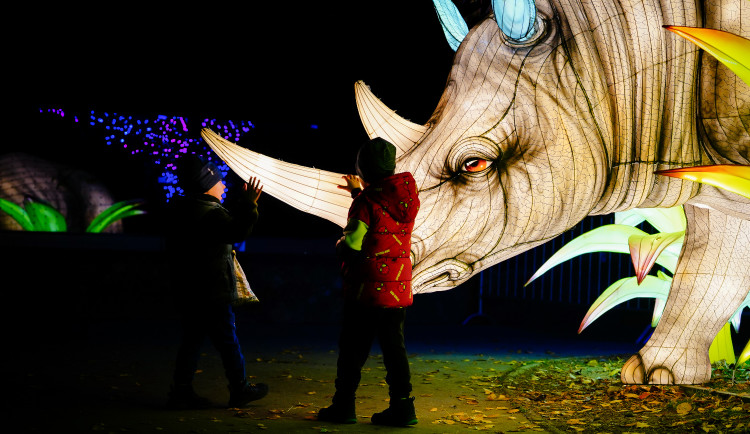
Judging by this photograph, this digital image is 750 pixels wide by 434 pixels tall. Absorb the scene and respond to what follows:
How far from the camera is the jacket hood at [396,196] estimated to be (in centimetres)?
377

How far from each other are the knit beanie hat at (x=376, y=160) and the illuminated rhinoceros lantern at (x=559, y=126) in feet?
0.95

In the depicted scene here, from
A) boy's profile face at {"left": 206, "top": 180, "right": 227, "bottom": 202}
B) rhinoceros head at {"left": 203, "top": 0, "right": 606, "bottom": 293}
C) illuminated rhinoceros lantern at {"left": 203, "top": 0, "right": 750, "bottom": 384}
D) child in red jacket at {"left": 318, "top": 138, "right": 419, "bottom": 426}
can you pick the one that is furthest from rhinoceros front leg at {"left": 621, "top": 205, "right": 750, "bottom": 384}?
boy's profile face at {"left": 206, "top": 180, "right": 227, "bottom": 202}

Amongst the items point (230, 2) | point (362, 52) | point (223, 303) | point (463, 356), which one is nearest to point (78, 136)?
point (230, 2)

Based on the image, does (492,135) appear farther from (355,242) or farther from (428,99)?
(428,99)

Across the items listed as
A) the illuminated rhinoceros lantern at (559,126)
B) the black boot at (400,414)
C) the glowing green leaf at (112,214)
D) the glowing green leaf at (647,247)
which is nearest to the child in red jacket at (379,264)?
the black boot at (400,414)

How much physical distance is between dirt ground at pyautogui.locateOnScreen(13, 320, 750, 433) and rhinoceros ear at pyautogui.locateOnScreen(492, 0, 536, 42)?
2.05 m

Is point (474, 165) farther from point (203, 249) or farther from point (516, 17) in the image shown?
point (203, 249)

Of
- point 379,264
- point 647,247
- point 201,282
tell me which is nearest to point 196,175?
point 201,282

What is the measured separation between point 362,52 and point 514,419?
6.81m

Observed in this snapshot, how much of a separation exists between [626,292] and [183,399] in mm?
3303

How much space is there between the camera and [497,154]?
4.15 metres

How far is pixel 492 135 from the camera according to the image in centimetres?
417

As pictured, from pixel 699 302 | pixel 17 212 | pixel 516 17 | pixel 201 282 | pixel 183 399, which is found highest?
pixel 516 17

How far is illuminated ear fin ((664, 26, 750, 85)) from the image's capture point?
141 inches
